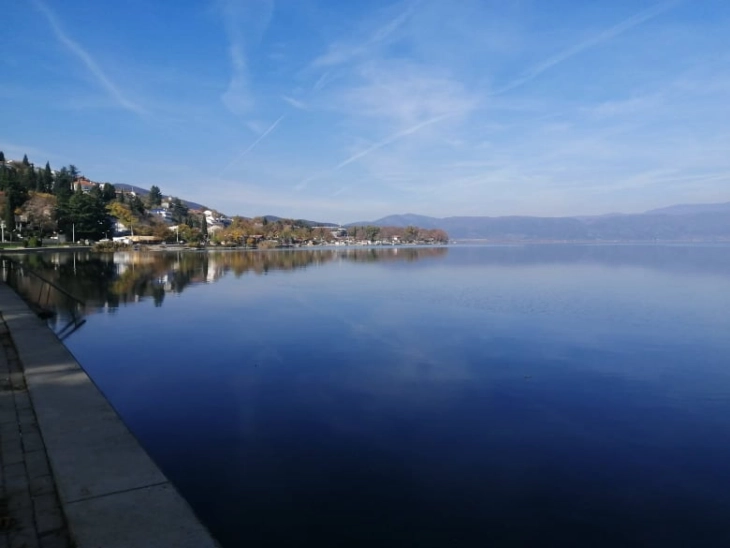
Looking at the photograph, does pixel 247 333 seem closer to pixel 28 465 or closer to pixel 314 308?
pixel 314 308

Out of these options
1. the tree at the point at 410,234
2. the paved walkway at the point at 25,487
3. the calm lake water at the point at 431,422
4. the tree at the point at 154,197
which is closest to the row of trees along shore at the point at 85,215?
the tree at the point at 154,197

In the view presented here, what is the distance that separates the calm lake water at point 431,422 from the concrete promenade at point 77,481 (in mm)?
913

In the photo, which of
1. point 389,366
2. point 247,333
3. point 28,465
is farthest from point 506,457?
point 247,333

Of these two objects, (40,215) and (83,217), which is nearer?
(83,217)

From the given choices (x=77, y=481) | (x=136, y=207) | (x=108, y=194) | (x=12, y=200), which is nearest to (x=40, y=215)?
(x=12, y=200)

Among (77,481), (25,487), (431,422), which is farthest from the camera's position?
(431,422)

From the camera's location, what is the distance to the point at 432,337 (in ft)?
41.8

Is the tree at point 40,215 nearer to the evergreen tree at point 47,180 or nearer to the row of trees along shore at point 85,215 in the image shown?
the row of trees along shore at point 85,215

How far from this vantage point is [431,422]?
6.85 metres

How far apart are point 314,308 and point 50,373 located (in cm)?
1122

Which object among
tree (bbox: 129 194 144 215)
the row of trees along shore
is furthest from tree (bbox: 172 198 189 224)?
tree (bbox: 129 194 144 215)

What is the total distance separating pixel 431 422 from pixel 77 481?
Answer: 14.7 feet

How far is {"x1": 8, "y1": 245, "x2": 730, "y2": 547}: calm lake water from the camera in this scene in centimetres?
451

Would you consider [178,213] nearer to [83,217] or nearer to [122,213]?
[122,213]
